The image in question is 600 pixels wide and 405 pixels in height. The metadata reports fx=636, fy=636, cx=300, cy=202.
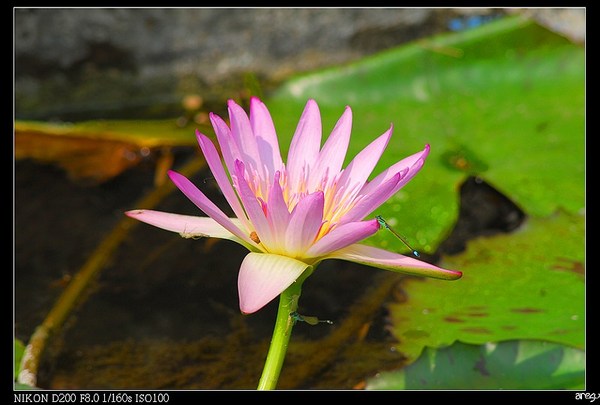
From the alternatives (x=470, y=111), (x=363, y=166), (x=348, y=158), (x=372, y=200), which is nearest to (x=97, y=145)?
(x=348, y=158)

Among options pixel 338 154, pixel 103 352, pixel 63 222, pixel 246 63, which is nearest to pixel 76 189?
pixel 63 222

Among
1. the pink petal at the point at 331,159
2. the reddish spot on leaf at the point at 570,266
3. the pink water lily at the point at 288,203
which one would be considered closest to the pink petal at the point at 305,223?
the pink water lily at the point at 288,203

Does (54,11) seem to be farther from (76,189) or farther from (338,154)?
(338,154)

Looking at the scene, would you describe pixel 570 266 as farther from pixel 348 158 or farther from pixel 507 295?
pixel 348 158

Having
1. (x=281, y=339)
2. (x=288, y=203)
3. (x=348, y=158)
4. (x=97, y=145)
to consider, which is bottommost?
(x=97, y=145)

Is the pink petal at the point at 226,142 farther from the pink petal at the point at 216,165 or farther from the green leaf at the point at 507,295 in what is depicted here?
the green leaf at the point at 507,295
